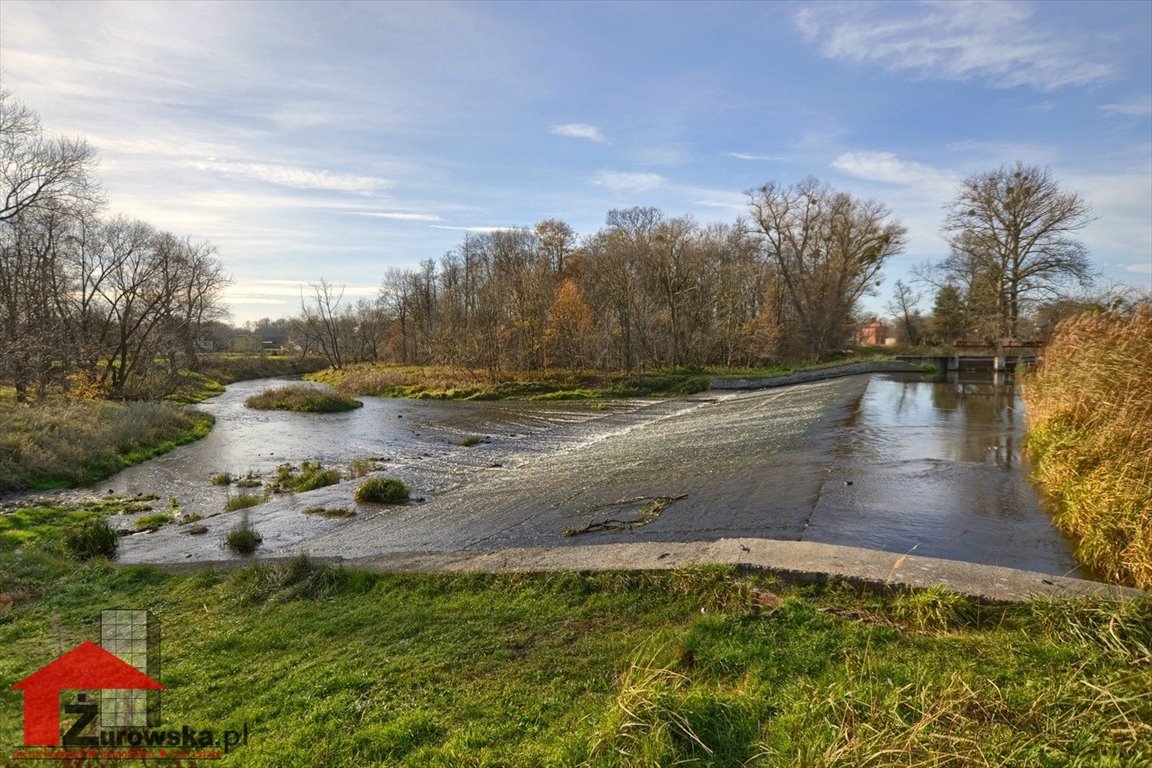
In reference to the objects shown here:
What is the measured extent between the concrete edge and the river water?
127 cm

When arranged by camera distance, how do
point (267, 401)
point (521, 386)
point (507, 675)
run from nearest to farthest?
point (507, 675)
point (267, 401)
point (521, 386)

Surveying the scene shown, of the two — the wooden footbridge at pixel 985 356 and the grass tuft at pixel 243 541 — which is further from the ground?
the wooden footbridge at pixel 985 356

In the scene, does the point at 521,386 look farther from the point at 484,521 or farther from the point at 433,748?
the point at 433,748

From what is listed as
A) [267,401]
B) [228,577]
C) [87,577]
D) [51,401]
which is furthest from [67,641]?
[267,401]

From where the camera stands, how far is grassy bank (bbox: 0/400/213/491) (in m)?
14.7

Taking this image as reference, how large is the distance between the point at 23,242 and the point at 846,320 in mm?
55841

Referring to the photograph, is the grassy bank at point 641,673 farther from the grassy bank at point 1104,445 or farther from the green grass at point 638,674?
the grassy bank at point 1104,445

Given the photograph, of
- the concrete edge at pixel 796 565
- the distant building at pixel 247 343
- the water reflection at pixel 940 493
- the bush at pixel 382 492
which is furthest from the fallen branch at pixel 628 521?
the distant building at pixel 247 343

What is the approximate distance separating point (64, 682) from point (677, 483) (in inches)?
367

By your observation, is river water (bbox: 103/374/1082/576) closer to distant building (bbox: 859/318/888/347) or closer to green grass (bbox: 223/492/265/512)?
green grass (bbox: 223/492/265/512)

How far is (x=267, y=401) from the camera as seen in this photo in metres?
34.7

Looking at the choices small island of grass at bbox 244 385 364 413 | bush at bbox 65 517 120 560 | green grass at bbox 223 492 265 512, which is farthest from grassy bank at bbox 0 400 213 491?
small island of grass at bbox 244 385 364 413

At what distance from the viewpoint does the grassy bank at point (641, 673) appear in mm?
2846

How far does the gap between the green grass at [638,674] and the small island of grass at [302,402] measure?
2780 centimetres
